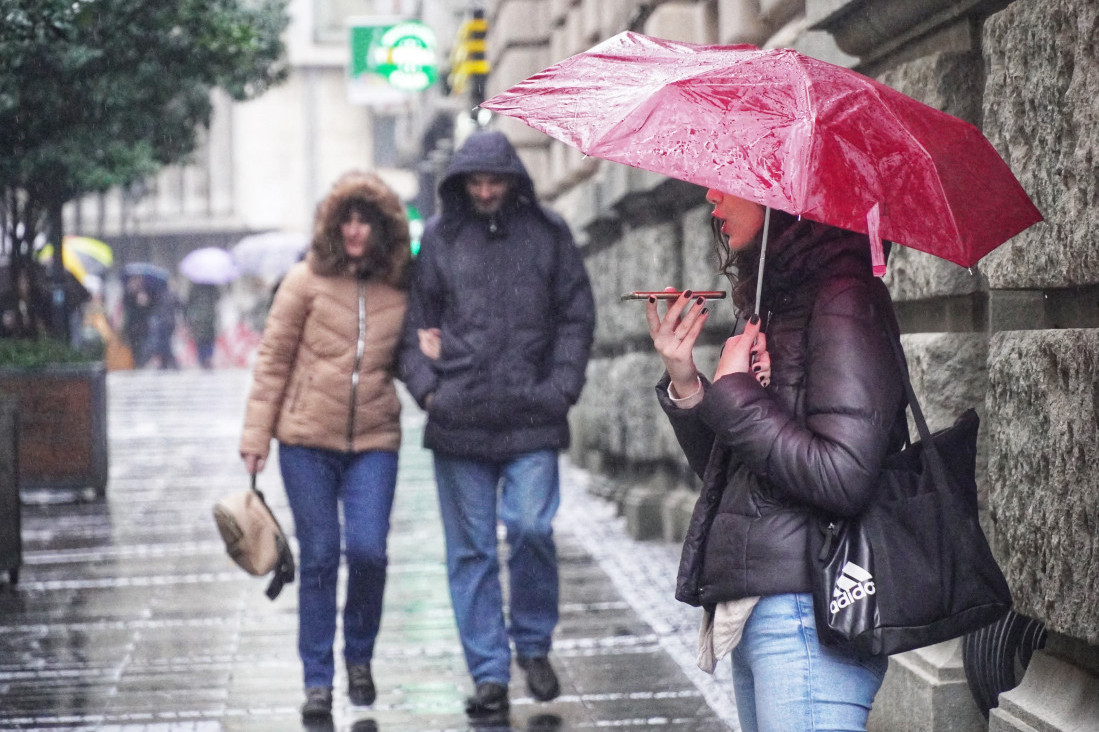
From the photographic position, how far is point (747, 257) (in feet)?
9.64

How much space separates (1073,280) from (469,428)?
2330 mm

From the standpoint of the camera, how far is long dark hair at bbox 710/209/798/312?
288cm

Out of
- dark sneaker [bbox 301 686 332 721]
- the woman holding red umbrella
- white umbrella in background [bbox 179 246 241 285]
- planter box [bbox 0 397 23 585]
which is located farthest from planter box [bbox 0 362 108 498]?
white umbrella in background [bbox 179 246 241 285]

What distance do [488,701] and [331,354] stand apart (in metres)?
1.27

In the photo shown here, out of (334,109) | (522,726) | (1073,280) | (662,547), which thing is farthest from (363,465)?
(334,109)

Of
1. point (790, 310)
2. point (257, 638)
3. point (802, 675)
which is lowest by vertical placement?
point (257, 638)

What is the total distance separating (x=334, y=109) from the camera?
50688 mm

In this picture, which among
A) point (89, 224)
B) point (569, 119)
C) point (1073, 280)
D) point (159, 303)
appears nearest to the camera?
point (569, 119)

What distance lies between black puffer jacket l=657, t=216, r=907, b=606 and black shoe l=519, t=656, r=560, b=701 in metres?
2.65

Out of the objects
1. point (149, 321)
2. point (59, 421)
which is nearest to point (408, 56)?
point (59, 421)

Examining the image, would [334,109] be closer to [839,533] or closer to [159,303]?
[159,303]

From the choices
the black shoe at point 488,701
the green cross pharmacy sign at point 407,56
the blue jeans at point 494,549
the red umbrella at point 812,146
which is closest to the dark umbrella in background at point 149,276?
the green cross pharmacy sign at point 407,56

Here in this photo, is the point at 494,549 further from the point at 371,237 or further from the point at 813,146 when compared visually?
the point at 813,146

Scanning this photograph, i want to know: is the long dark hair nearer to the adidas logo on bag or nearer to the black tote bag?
the black tote bag
